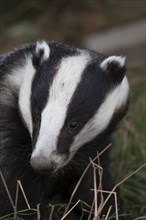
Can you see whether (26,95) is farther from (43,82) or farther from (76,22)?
(76,22)

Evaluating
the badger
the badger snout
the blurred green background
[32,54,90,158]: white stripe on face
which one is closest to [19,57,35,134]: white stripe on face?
the badger

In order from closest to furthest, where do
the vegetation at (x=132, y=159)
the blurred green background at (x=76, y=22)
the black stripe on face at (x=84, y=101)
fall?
the black stripe on face at (x=84, y=101) → the vegetation at (x=132, y=159) → the blurred green background at (x=76, y=22)

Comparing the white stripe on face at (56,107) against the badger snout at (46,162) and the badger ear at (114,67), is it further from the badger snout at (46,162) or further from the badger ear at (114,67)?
the badger ear at (114,67)

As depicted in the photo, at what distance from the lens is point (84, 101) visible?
3750 mm

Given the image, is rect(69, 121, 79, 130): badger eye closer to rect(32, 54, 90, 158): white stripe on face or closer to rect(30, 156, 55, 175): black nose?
rect(32, 54, 90, 158): white stripe on face

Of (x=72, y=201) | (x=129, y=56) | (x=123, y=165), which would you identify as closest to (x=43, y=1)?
(x=129, y=56)

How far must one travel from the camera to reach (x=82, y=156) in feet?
13.6

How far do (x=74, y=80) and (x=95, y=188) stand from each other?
24.3 inches

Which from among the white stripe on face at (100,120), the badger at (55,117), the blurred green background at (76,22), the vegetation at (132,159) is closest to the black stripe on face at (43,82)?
the badger at (55,117)

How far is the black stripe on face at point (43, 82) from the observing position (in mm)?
3712

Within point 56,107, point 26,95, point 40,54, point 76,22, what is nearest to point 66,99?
point 56,107

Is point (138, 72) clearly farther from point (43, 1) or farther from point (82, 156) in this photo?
point (82, 156)

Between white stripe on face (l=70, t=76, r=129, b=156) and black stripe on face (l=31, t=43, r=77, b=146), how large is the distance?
Answer: 232 mm

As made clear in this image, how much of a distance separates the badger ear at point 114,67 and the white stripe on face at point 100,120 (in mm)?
54
